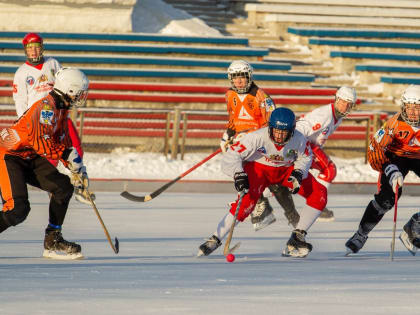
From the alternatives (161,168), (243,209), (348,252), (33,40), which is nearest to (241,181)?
(243,209)

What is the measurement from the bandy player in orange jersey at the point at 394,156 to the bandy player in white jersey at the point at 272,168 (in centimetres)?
39

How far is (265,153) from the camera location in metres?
7.18

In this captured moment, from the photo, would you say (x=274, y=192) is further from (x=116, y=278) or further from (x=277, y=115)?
(x=116, y=278)

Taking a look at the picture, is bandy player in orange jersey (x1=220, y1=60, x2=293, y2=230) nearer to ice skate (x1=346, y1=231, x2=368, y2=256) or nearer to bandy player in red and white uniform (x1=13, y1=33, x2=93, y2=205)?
bandy player in red and white uniform (x1=13, y1=33, x2=93, y2=205)

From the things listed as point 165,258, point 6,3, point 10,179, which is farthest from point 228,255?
point 6,3

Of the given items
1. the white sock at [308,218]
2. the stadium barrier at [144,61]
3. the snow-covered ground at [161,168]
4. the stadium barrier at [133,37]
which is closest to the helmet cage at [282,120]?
the white sock at [308,218]

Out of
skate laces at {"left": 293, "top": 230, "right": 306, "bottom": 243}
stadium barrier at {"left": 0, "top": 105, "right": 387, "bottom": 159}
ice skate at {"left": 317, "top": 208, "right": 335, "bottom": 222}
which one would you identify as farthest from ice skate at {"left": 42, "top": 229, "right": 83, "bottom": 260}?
stadium barrier at {"left": 0, "top": 105, "right": 387, "bottom": 159}

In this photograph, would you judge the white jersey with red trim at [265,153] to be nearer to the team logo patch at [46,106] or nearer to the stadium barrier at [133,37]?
the team logo patch at [46,106]

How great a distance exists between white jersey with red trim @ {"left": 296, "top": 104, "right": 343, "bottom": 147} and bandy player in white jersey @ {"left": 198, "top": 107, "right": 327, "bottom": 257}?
218 cm

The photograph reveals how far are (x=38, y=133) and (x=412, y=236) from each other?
288cm

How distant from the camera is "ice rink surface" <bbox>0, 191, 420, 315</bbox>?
469cm

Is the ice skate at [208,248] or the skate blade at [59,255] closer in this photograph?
the skate blade at [59,255]

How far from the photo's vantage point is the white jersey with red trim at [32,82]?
9.23m

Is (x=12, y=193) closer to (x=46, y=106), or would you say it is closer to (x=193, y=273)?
(x=46, y=106)
